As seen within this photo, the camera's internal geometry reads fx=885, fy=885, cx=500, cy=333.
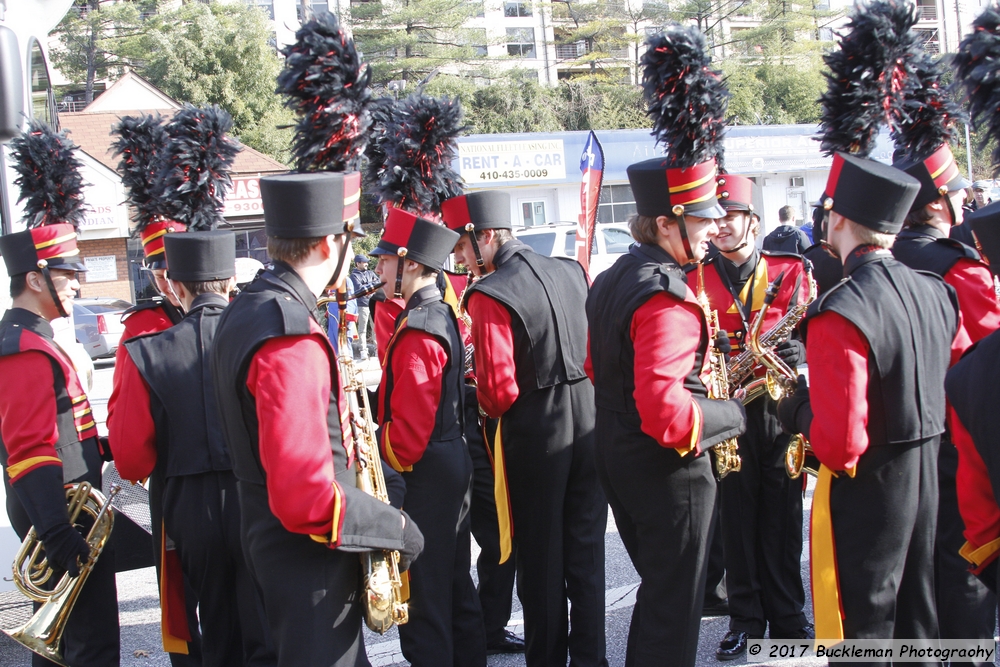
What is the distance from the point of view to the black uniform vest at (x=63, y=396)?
344 cm

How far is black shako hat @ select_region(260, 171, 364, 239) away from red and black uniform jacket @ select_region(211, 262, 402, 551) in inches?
5.6

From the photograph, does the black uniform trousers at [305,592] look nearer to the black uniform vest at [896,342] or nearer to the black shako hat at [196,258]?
the black shako hat at [196,258]

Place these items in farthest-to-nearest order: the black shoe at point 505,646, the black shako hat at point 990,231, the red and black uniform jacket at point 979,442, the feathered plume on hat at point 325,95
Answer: the black shoe at point 505,646 < the feathered plume on hat at point 325,95 < the black shako hat at point 990,231 < the red and black uniform jacket at point 979,442

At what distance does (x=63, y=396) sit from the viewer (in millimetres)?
3555

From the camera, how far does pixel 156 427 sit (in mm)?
3516

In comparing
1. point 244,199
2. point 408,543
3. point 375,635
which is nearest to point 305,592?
point 408,543

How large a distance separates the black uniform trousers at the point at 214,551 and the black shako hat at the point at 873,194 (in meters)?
2.55

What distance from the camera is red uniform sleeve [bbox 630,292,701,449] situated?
2980mm

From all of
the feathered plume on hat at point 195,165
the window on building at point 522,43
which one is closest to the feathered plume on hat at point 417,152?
the feathered plume on hat at point 195,165

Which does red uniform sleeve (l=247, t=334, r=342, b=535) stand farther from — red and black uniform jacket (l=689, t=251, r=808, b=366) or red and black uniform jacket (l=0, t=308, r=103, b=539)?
red and black uniform jacket (l=689, t=251, r=808, b=366)

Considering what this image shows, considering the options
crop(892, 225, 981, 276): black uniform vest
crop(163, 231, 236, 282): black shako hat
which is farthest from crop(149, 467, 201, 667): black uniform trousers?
crop(892, 225, 981, 276): black uniform vest

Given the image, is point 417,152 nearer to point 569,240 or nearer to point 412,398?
point 412,398

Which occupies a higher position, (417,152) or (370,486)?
(417,152)

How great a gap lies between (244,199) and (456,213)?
19.9 metres
